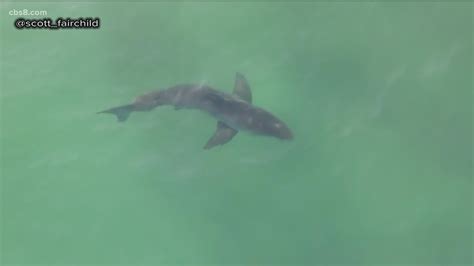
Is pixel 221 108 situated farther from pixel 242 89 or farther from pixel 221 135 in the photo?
pixel 242 89

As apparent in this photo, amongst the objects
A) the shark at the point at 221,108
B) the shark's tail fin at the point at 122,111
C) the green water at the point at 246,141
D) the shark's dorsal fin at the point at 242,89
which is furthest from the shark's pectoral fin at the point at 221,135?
the shark's tail fin at the point at 122,111

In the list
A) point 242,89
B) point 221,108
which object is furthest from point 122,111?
point 242,89

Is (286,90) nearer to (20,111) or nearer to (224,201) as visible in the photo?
(224,201)

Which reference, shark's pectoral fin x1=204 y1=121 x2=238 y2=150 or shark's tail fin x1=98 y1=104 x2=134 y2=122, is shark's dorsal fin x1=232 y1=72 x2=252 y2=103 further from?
shark's tail fin x1=98 y1=104 x2=134 y2=122

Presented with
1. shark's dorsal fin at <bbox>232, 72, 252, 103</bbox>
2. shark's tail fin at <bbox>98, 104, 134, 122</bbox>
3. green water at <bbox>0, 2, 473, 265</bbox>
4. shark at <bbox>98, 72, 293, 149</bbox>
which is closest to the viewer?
green water at <bbox>0, 2, 473, 265</bbox>

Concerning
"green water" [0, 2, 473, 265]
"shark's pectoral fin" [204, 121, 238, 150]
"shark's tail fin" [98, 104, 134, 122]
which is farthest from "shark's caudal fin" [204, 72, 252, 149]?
"shark's tail fin" [98, 104, 134, 122]

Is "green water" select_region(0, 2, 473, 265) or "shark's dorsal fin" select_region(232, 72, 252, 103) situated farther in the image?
"shark's dorsal fin" select_region(232, 72, 252, 103)
